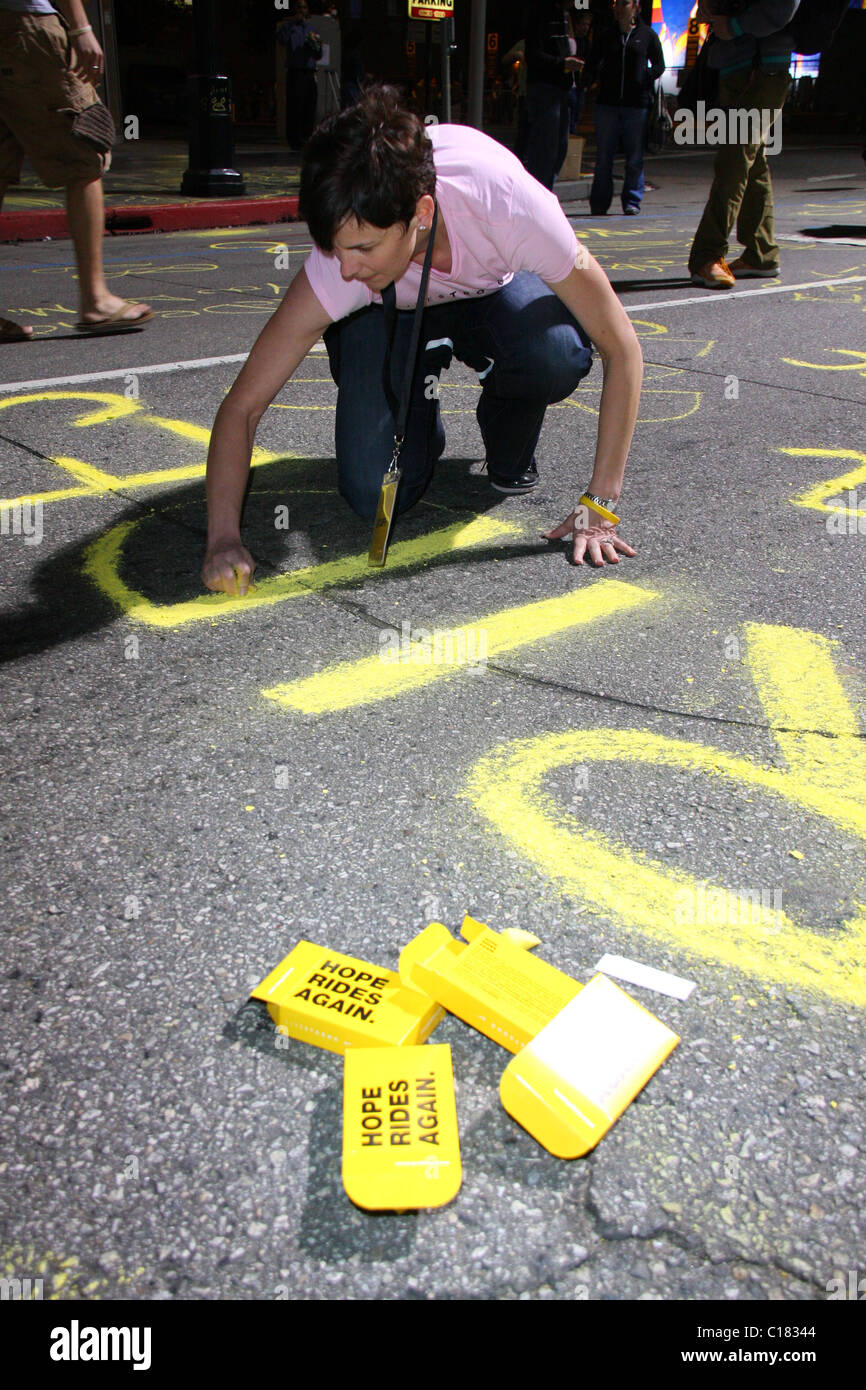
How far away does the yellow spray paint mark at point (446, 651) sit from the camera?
2189 mm

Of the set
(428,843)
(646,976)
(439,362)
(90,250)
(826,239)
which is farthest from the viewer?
(826,239)

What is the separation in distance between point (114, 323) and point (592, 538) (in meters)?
3.17

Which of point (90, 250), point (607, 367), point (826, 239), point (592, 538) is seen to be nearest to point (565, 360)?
point (607, 367)

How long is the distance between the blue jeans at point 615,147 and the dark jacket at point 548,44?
50cm

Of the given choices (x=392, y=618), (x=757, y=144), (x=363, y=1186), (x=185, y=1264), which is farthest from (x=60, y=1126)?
(x=757, y=144)

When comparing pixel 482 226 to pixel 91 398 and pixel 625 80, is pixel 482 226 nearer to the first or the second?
pixel 91 398

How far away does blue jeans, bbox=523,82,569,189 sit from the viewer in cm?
949

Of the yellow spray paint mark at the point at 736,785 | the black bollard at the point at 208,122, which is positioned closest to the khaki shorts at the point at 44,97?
the yellow spray paint mark at the point at 736,785

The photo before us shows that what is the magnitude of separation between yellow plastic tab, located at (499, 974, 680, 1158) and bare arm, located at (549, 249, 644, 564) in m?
1.59

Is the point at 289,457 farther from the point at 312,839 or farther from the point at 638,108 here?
the point at 638,108

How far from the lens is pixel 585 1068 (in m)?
1.31

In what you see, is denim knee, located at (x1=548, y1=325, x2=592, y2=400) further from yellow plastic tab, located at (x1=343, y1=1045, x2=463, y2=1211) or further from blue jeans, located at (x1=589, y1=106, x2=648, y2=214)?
blue jeans, located at (x1=589, y1=106, x2=648, y2=214)

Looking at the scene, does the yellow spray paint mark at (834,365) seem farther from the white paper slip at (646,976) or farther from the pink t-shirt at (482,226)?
the white paper slip at (646,976)
